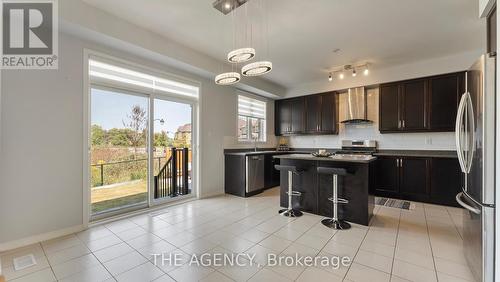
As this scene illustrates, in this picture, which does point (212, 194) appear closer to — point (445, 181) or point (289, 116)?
point (289, 116)

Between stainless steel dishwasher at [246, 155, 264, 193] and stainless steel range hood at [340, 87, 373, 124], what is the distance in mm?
2442

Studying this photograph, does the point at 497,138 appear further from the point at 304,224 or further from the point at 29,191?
the point at 29,191

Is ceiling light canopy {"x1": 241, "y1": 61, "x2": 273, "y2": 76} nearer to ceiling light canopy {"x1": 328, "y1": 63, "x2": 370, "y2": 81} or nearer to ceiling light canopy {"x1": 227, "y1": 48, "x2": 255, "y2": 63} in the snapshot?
ceiling light canopy {"x1": 227, "y1": 48, "x2": 255, "y2": 63}

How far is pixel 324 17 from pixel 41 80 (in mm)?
3749

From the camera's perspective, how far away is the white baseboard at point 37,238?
2355 millimetres

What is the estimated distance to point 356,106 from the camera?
5.11 m

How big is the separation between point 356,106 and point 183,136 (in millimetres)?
4144

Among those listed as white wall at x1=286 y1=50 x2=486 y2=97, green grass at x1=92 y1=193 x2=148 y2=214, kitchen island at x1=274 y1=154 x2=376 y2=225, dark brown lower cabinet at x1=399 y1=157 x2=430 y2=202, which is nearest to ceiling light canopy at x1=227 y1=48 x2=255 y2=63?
kitchen island at x1=274 y1=154 x2=376 y2=225

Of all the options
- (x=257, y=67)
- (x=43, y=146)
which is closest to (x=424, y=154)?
(x=257, y=67)

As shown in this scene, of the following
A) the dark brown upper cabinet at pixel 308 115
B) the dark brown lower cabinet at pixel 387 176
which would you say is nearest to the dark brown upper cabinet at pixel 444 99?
the dark brown lower cabinet at pixel 387 176

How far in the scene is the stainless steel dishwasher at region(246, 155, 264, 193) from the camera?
466 cm

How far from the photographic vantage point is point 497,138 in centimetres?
153

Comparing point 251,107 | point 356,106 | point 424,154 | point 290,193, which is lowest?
point 290,193

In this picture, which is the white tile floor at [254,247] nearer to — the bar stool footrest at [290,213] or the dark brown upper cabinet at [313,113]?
the bar stool footrest at [290,213]
